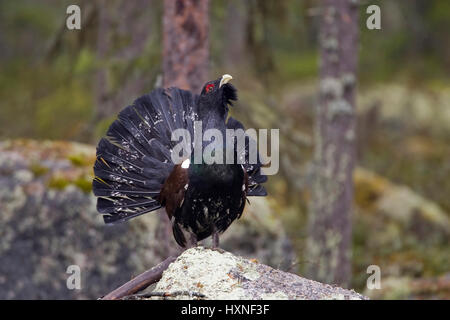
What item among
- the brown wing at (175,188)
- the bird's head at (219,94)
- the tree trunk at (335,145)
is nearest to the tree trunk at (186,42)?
the bird's head at (219,94)

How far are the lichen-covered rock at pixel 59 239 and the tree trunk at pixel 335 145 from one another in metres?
2.98

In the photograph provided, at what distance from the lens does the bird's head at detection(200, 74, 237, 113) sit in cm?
494

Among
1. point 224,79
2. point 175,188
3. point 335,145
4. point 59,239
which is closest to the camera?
point 175,188

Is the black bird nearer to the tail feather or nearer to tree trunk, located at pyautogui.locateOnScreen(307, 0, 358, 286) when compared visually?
the tail feather

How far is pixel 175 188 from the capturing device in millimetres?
4793

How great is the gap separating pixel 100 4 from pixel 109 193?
17.8 feet

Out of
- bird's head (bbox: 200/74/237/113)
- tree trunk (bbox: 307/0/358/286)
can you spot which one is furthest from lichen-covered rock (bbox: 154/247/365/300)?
tree trunk (bbox: 307/0/358/286)

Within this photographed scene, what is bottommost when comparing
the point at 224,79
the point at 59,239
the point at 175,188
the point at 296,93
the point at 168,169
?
the point at 59,239

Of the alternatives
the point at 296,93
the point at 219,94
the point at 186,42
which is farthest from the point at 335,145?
the point at 296,93

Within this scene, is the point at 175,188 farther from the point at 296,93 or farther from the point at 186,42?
the point at 296,93

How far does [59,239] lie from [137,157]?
2.78 m
